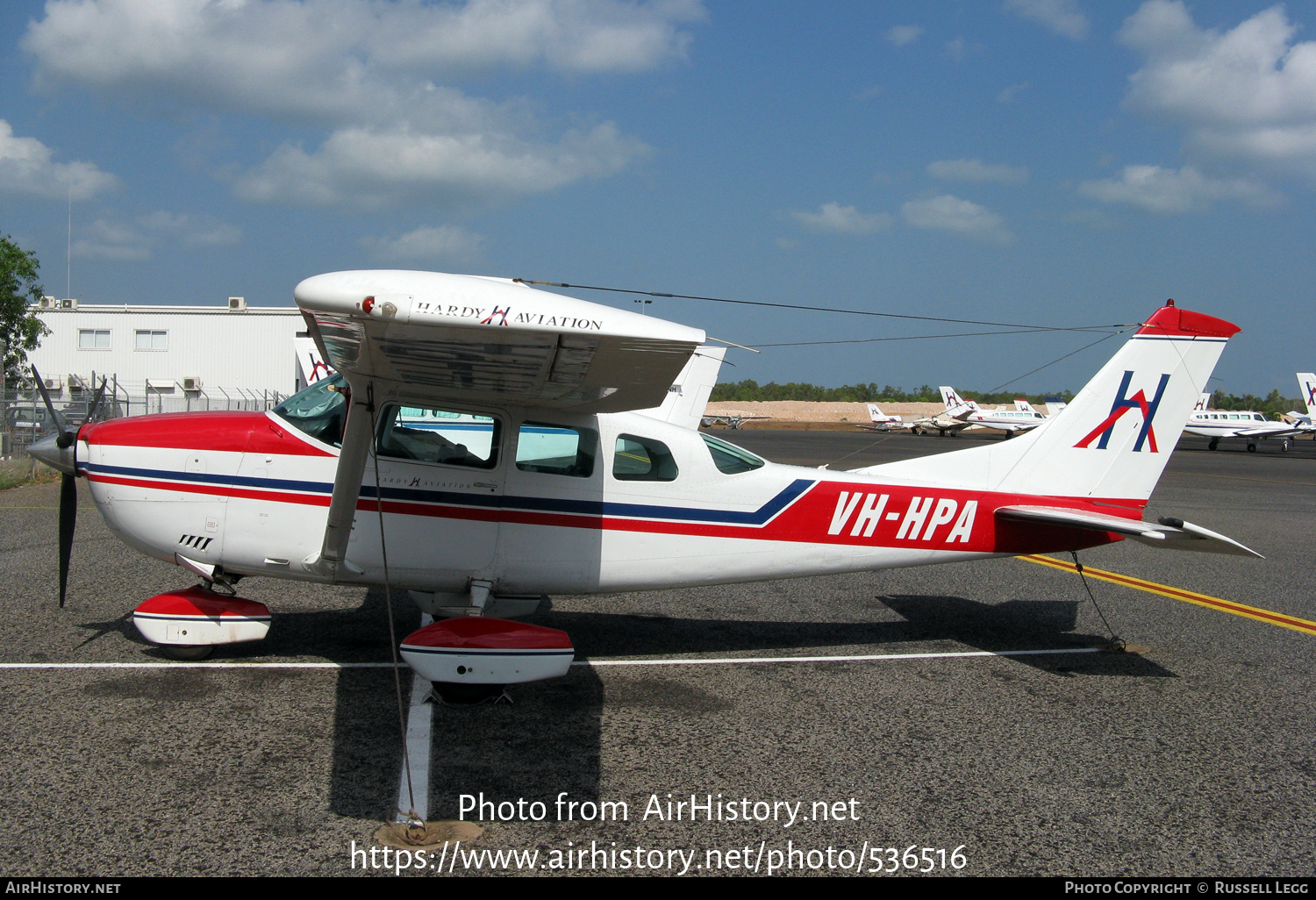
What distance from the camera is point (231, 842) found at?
11.6ft

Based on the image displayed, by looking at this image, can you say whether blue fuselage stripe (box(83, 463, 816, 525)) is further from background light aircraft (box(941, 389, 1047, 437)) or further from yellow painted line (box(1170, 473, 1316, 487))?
background light aircraft (box(941, 389, 1047, 437))

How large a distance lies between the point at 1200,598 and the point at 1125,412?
129 inches

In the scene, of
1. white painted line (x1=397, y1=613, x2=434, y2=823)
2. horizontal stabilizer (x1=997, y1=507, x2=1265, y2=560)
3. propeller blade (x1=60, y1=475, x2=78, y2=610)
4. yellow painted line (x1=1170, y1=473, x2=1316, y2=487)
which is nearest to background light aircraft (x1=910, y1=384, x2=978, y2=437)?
yellow painted line (x1=1170, y1=473, x2=1316, y2=487)

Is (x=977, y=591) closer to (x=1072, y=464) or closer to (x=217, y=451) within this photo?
(x=1072, y=464)

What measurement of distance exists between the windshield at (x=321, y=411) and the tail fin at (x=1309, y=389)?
5453 centimetres

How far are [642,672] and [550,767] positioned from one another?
1715 millimetres

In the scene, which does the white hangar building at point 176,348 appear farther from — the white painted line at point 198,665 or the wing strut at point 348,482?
the wing strut at point 348,482

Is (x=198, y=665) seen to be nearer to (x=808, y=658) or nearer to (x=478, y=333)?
(x=478, y=333)

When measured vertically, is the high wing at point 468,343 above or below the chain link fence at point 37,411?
above

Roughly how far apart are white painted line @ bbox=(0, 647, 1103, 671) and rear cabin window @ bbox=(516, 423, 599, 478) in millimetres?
1458

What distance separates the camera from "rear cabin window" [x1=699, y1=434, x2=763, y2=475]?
6.30 m

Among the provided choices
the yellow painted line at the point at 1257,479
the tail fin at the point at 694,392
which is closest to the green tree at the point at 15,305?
the tail fin at the point at 694,392

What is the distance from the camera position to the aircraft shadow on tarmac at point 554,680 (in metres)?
4.26

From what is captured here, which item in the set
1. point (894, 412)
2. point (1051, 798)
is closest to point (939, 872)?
point (1051, 798)
